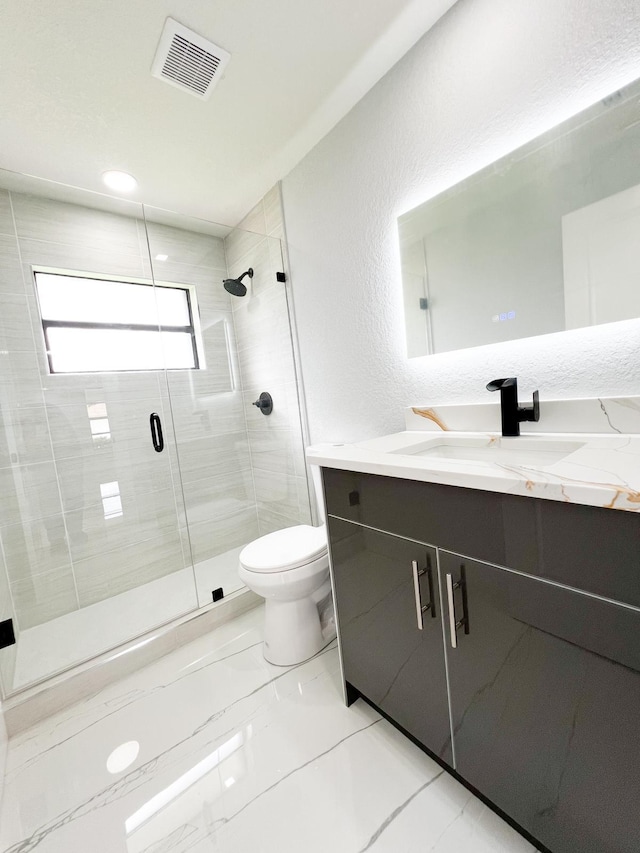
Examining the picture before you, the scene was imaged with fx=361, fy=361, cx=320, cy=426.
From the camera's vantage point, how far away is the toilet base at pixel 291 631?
1.51 metres

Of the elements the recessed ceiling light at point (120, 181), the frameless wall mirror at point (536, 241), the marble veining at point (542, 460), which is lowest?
→ the marble veining at point (542, 460)

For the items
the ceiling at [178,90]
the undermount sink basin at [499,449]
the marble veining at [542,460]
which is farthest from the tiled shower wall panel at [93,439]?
the undermount sink basin at [499,449]

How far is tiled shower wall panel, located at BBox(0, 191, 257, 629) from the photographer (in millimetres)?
1830

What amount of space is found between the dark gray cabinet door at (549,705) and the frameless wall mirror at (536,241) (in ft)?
2.63

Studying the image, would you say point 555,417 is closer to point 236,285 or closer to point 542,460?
point 542,460

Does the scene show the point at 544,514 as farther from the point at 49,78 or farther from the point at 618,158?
the point at 49,78

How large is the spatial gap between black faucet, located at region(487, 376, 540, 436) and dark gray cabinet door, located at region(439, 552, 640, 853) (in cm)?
52

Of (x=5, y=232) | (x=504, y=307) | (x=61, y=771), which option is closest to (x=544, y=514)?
(x=504, y=307)

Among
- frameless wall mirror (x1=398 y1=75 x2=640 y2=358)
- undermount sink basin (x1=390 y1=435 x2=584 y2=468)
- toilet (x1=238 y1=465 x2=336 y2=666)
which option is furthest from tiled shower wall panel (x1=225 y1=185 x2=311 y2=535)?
undermount sink basin (x1=390 y1=435 x2=584 y2=468)

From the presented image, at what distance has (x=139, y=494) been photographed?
7.18 ft

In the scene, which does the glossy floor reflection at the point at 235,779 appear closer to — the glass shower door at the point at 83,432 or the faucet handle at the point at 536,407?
the glass shower door at the point at 83,432

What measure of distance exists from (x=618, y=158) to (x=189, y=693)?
2.25 m

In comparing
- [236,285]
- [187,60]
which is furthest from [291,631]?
[187,60]

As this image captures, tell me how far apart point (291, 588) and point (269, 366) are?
133 centimetres
